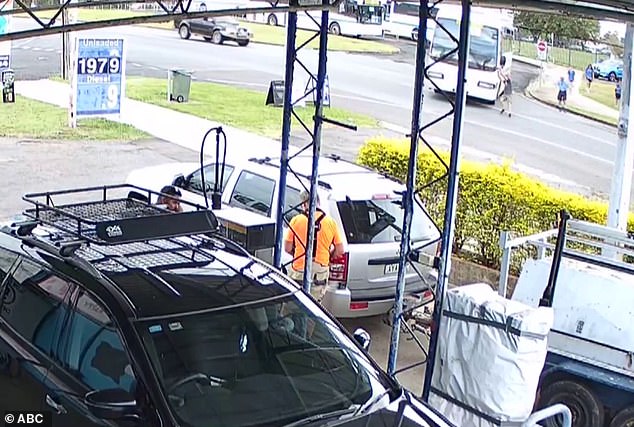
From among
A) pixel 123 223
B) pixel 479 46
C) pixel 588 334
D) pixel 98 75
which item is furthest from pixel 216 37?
pixel 123 223

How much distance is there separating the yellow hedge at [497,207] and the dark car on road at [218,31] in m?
22.9

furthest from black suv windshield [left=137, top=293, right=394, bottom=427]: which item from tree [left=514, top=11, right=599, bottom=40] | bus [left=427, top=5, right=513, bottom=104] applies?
tree [left=514, top=11, right=599, bottom=40]

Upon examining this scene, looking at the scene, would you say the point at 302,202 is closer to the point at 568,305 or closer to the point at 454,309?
the point at 454,309

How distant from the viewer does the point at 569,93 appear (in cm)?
2703

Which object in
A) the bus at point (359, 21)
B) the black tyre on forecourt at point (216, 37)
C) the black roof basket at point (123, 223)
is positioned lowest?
the black roof basket at point (123, 223)

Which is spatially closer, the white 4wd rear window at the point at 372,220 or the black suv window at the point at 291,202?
the white 4wd rear window at the point at 372,220

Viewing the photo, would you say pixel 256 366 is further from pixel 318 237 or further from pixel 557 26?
pixel 557 26

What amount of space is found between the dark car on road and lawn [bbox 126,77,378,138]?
7.71 m

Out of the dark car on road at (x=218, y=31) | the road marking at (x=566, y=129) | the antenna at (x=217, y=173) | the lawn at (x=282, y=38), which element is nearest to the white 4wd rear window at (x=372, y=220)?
the antenna at (x=217, y=173)

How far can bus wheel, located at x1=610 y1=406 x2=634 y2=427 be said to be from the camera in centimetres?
674

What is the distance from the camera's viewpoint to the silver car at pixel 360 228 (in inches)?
337

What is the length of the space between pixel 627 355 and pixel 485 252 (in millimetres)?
3930

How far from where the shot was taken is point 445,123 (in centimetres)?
2316

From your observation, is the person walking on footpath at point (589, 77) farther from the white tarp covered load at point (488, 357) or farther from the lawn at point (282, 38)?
the white tarp covered load at point (488, 357)
